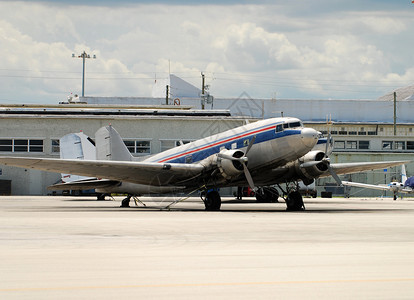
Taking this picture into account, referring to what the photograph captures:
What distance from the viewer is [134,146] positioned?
63.4m

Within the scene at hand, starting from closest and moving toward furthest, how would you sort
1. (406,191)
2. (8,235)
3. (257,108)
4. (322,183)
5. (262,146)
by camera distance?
(8,235), (262,146), (406,191), (322,183), (257,108)

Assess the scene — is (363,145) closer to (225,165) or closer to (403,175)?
(403,175)

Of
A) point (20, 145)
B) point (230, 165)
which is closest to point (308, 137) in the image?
point (230, 165)

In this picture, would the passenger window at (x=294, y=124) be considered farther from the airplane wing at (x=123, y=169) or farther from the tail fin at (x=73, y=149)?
the tail fin at (x=73, y=149)

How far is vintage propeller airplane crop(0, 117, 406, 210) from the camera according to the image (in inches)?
1136

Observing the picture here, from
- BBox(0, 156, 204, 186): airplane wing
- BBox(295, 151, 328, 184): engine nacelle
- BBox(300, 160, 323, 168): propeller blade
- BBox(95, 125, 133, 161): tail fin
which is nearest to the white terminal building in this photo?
BBox(95, 125, 133, 161): tail fin

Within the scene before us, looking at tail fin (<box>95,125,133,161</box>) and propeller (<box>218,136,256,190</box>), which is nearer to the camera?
propeller (<box>218,136,256,190</box>)

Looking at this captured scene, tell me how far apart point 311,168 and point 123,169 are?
990 cm

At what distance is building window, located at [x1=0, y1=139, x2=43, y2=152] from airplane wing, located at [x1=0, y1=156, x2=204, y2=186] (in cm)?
3288

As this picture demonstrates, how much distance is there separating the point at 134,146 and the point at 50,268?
5379 centimetres

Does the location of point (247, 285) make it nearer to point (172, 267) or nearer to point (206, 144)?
point (172, 267)

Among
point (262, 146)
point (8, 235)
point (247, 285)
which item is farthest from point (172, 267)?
point (262, 146)

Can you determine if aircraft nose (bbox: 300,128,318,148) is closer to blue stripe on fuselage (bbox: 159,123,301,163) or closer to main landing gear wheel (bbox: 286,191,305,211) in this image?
blue stripe on fuselage (bbox: 159,123,301,163)

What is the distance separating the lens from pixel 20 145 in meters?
62.6
